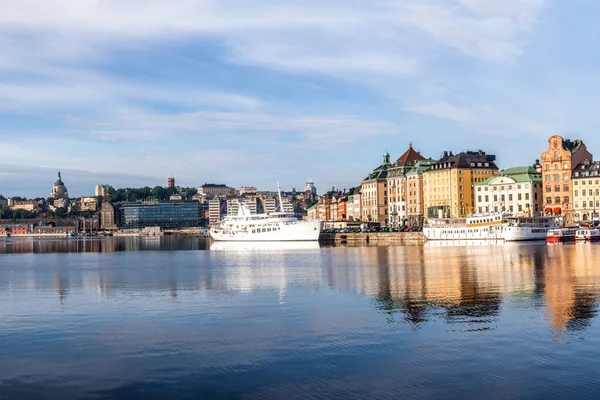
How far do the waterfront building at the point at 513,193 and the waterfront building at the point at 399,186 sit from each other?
2664 cm

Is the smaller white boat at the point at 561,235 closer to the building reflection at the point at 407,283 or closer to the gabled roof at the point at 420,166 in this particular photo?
the building reflection at the point at 407,283

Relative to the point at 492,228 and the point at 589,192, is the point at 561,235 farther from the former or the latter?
the point at 589,192

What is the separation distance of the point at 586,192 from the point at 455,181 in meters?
29.5

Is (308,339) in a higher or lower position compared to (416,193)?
lower

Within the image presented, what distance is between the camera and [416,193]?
572 ft

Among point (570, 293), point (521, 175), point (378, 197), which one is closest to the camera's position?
point (570, 293)

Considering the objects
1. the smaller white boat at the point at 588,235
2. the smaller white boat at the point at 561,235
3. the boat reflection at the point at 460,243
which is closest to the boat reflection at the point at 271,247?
the boat reflection at the point at 460,243

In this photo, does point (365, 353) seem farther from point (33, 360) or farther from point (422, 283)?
point (422, 283)

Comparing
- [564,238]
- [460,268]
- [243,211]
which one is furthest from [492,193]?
[460,268]

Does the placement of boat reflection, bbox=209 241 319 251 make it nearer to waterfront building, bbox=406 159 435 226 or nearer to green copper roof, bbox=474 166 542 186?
waterfront building, bbox=406 159 435 226

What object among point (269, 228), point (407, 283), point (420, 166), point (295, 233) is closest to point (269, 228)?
point (269, 228)

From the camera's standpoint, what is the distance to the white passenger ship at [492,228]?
117562 millimetres

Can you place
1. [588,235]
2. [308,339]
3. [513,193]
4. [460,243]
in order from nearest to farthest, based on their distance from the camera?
1. [308,339]
2. [588,235]
3. [460,243]
4. [513,193]

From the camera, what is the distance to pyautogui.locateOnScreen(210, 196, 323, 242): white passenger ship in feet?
466
